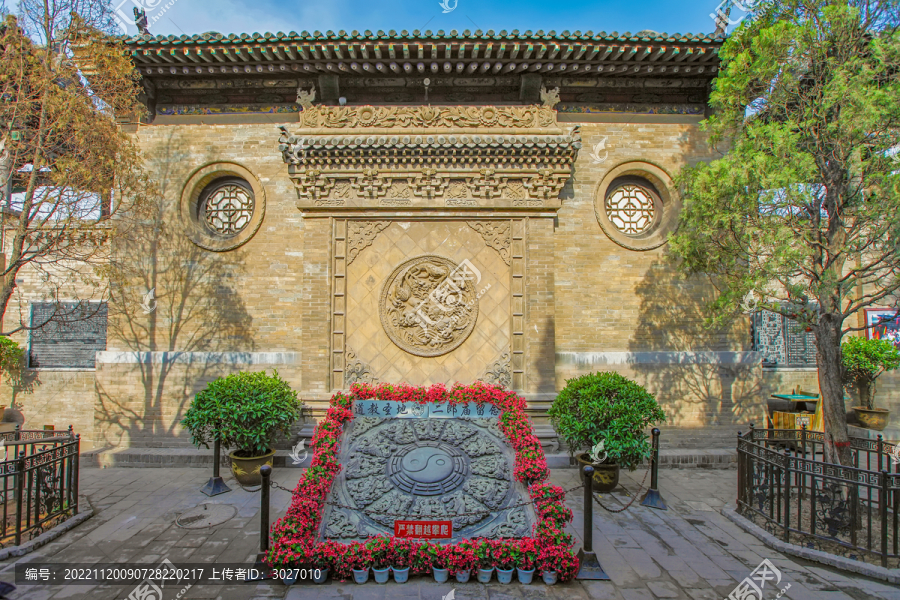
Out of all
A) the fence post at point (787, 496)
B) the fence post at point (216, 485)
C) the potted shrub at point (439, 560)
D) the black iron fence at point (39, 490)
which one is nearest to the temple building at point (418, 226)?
the fence post at point (216, 485)

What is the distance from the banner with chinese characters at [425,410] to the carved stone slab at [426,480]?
66 mm

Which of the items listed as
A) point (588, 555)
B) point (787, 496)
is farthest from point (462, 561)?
point (787, 496)

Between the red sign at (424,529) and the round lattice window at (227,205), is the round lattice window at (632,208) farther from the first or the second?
the round lattice window at (227,205)

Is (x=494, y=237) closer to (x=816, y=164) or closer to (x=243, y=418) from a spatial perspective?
(x=816, y=164)

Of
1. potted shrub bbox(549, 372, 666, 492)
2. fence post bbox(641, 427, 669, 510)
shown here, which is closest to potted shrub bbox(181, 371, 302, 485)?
potted shrub bbox(549, 372, 666, 492)

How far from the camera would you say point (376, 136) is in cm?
848

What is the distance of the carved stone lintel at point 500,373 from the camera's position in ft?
27.8

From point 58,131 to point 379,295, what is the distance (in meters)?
5.55

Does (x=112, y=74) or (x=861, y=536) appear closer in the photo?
(x=861, y=536)

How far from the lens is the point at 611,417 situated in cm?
672

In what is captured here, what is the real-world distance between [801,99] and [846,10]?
108 centimetres

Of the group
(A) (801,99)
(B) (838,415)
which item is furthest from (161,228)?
(B) (838,415)

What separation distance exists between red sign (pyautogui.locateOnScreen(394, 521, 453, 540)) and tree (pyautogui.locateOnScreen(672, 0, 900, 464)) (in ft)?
17.5

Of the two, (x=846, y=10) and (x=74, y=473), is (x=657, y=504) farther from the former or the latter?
(x=74, y=473)
